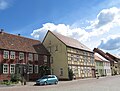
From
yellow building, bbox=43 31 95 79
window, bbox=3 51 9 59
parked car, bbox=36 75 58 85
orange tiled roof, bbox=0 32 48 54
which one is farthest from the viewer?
yellow building, bbox=43 31 95 79

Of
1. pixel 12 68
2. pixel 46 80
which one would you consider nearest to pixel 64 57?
pixel 12 68

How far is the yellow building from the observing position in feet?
161

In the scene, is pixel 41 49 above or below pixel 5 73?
above

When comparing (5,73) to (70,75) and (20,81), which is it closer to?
(20,81)

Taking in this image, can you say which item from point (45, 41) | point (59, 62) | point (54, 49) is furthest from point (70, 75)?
point (45, 41)

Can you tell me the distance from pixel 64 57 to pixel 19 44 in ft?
36.3

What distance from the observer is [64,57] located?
49.2 metres

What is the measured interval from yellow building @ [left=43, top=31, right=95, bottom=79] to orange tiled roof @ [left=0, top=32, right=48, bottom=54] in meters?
2.60

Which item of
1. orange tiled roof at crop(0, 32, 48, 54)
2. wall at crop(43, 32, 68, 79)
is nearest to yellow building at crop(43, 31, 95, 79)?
wall at crop(43, 32, 68, 79)

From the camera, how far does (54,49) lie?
5159 centimetres

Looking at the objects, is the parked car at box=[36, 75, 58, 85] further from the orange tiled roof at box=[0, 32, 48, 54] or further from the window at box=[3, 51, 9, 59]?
the orange tiled roof at box=[0, 32, 48, 54]

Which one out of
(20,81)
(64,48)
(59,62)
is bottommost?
(20,81)

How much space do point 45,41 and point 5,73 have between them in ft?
60.0

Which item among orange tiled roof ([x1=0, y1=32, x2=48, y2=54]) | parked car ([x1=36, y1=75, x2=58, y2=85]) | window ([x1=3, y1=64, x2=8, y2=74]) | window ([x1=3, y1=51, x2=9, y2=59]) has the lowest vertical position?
parked car ([x1=36, y1=75, x2=58, y2=85])
